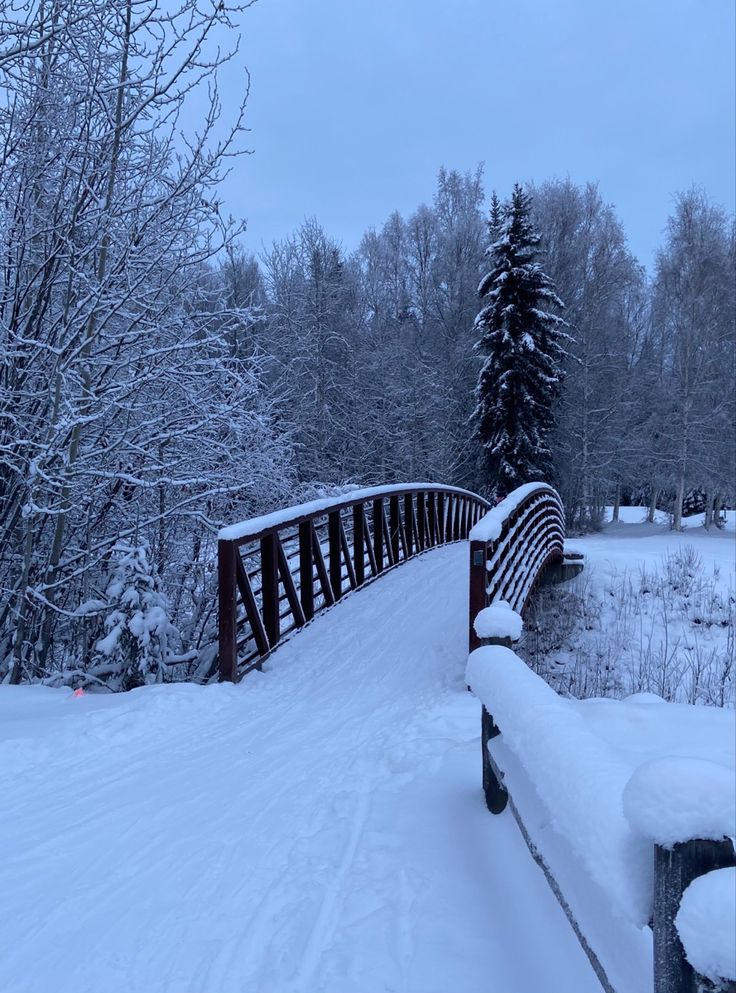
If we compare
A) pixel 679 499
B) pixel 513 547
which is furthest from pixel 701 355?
pixel 513 547

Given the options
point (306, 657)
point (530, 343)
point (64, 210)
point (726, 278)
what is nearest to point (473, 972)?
point (306, 657)

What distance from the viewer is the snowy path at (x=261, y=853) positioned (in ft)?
6.87

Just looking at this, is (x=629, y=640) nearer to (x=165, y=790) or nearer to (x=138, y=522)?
(x=138, y=522)

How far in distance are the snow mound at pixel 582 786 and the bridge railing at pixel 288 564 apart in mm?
3526

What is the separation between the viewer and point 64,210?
625cm

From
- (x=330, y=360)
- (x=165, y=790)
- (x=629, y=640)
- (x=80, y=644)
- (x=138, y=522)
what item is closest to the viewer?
(x=165, y=790)

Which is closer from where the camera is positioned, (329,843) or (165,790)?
(329,843)

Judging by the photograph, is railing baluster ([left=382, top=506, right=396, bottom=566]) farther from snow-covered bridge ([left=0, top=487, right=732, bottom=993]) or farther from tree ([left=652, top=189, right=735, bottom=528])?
tree ([left=652, top=189, right=735, bottom=528])

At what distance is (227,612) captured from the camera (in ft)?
17.7

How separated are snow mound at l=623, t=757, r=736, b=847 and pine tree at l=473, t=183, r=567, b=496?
21.5 meters

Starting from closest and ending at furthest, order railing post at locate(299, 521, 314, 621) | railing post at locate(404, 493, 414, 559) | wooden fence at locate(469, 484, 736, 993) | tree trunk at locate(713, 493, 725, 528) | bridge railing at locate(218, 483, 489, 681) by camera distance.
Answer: wooden fence at locate(469, 484, 736, 993), bridge railing at locate(218, 483, 489, 681), railing post at locate(299, 521, 314, 621), railing post at locate(404, 493, 414, 559), tree trunk at locate(713, 493, 725, 528)

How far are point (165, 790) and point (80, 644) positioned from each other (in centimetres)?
424

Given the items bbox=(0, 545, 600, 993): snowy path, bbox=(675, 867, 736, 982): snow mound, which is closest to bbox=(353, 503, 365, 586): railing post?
bbox=(0, 545, 600, 993): snowy path

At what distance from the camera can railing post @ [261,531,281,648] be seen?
618 centimetres
